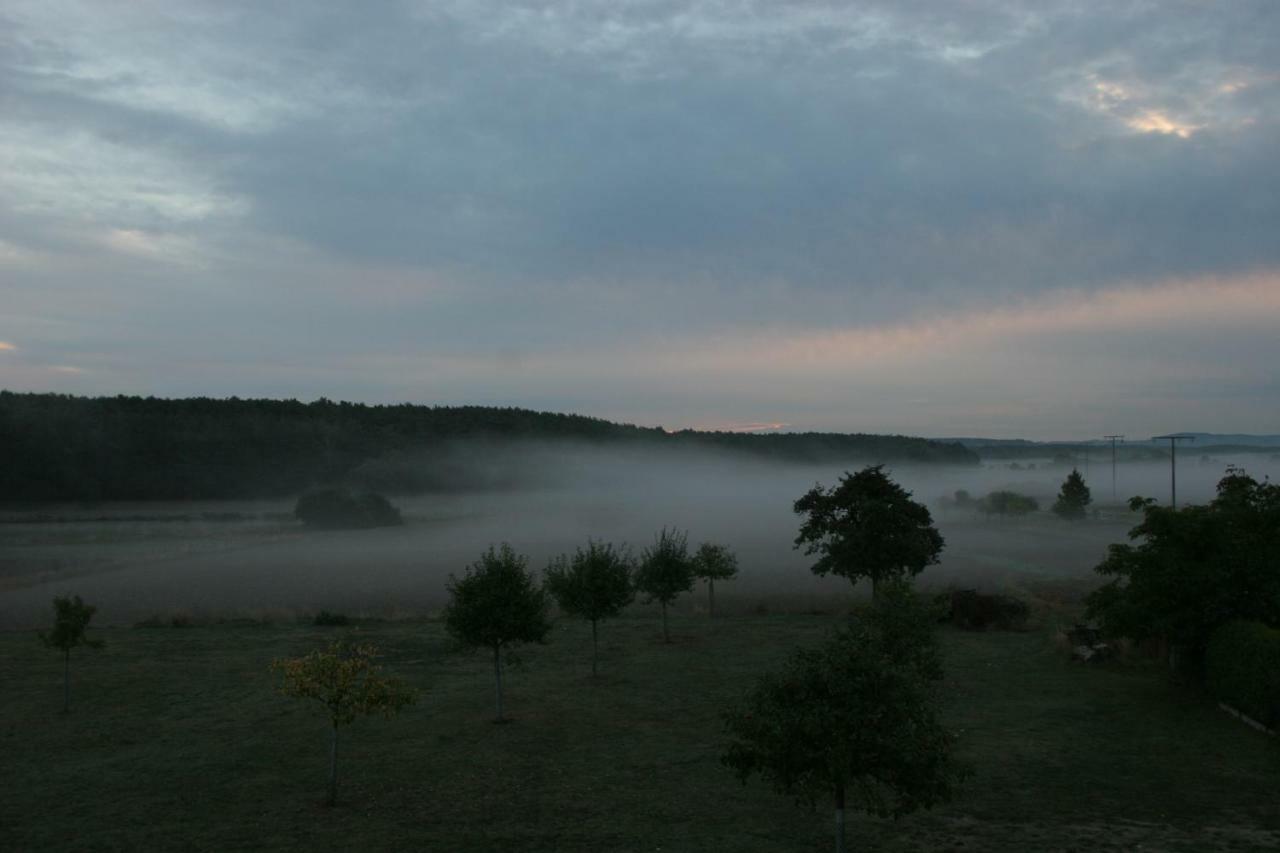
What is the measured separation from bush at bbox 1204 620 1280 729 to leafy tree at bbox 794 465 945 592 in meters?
15.3

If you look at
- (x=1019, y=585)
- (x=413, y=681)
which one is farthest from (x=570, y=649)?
(x=1019, y=585)

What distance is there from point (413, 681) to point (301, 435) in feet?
337

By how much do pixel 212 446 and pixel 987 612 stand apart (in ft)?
327

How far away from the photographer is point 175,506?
99938 millimetres

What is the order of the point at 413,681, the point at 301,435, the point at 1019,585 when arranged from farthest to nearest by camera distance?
the point at 301,435
the point at 1019,585
the point at 413,681

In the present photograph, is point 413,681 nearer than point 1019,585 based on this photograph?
Yes

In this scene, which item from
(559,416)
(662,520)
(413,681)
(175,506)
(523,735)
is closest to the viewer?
(523,735)

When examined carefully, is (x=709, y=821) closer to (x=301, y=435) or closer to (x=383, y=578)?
(x=383, y=578)

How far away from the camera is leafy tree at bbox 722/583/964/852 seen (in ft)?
37.3

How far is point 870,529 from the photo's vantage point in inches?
1569

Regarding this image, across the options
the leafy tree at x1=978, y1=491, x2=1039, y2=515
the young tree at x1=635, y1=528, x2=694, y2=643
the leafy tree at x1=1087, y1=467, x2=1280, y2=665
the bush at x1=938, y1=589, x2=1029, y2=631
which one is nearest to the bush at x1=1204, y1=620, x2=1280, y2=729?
the leafy tree at x1=1087, y1=467, x2=1280, y2=665

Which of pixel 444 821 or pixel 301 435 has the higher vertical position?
pixel 301 435

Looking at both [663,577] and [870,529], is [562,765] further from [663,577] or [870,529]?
[870,529]

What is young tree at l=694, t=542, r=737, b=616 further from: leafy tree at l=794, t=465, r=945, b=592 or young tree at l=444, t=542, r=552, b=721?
young tree at l=444, t=542, r=552, b=721
